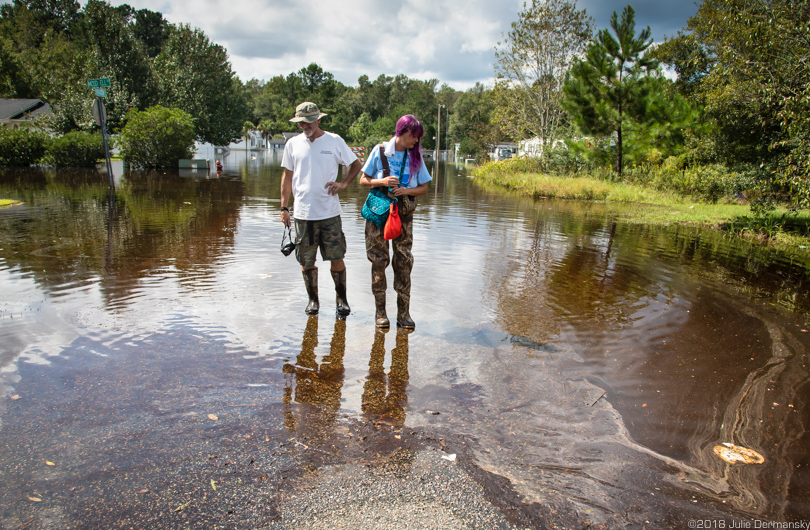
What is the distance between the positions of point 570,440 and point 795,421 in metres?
1.70

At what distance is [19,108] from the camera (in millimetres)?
48312

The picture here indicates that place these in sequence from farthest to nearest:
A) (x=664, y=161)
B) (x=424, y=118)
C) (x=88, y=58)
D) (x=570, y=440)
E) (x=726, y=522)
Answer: (x=424, y=118) → (x=88, y=58) → (x=664, y=161) → (x=570, y=440) → (x=726, y=522)

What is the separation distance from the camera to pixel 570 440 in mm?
3170

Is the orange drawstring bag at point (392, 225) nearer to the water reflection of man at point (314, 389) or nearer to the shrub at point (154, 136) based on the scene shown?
the water reflection of man at point (314, 389)

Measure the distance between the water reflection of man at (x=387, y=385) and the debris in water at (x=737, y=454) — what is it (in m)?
1.91

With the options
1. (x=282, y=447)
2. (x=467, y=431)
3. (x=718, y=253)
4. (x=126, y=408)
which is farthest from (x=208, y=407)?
(x=718, y=253)

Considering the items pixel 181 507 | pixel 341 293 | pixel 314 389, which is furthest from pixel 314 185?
pixel 181 507

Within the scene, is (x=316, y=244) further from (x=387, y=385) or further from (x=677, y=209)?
(x=677, y=209)

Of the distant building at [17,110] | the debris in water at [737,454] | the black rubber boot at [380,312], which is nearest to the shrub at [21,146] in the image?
the distant building at [17,110]

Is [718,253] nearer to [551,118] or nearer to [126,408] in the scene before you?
[126,408]

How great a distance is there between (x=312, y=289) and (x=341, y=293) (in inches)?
11.7

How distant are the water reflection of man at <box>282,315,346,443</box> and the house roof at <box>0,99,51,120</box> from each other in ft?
174

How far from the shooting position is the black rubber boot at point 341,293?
5.30 metres

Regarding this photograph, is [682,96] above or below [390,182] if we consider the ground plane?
above
